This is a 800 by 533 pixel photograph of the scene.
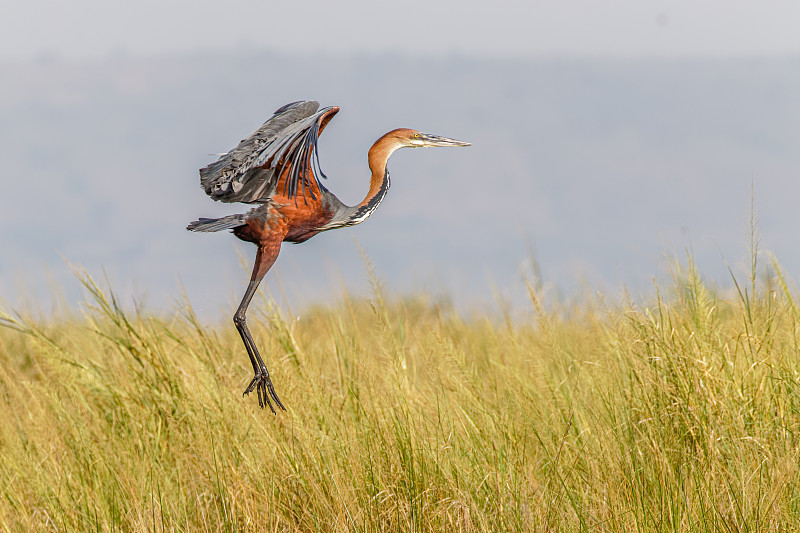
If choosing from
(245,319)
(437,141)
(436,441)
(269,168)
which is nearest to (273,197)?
(269,168)

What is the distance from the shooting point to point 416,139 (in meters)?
2.25

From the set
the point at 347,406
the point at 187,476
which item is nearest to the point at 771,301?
the point at 347,406

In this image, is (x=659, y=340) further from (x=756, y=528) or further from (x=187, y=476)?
(x=187, y=476)

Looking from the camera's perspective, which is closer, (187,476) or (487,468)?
(487,468)

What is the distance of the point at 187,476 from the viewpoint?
324 centimetres

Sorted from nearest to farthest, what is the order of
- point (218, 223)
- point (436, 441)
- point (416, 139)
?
point (218, 223), point (416, 139), point (436, 441)

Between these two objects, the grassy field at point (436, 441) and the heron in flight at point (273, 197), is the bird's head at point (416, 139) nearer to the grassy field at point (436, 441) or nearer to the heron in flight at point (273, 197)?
the heron in flight at point (273, 197)

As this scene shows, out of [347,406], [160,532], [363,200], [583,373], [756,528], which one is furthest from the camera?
[583,373]

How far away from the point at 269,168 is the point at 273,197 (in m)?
0.08

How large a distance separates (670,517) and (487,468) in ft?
Answer: 2.10

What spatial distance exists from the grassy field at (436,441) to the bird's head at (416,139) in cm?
54

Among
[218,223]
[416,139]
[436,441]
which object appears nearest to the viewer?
[218,223]

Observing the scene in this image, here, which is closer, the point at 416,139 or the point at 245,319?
the point at 245,319

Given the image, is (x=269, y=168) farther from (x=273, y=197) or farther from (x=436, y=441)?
(x=436, y=441)
